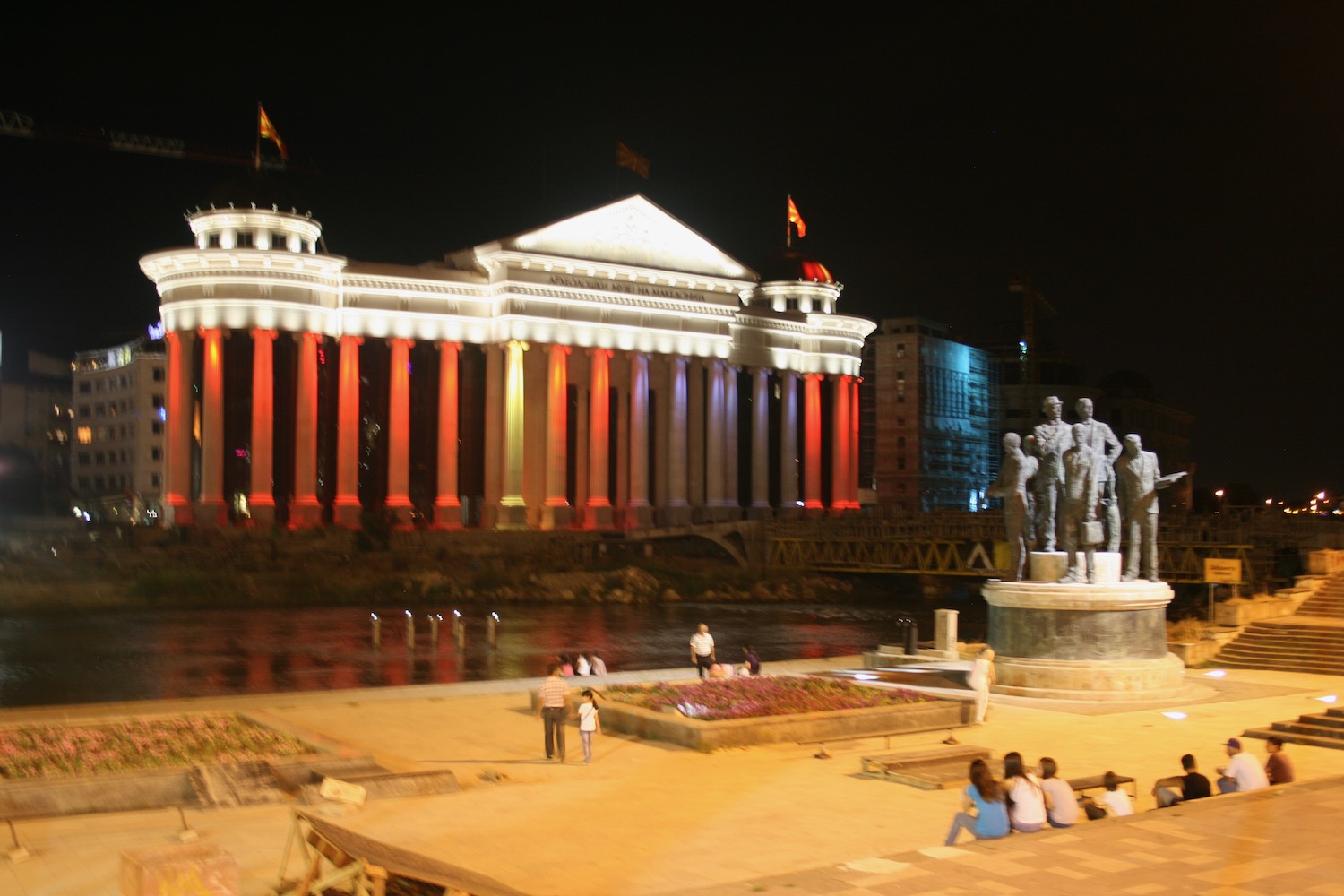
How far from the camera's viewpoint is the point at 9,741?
21125 millimetres

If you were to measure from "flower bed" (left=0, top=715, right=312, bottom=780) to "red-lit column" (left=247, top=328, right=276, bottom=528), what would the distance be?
58852mm

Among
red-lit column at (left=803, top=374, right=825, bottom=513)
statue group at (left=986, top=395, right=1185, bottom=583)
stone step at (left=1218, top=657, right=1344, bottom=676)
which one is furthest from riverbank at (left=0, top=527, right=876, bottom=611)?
statue group at (left=986, top=395, right=1185, bottom=583)

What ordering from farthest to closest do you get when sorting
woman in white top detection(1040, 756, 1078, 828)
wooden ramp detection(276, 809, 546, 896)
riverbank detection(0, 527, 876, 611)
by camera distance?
1. riverbank detection(0, 527, 876, 611)
2. woman in white top detection(1040, 756, 1078, 828)
3. wooden ramp detection(276, 809, 546, 896)

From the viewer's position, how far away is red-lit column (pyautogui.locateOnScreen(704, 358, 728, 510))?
97.0 m

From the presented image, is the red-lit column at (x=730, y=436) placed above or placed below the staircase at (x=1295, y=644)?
above

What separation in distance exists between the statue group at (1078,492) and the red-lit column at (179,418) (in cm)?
5805

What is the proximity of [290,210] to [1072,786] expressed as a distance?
72182 millimetres

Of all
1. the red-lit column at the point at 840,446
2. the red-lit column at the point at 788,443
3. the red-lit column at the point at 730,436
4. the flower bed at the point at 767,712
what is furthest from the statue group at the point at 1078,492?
the red-lit column at the point at 840,446

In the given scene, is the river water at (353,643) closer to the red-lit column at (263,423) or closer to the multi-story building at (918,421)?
the red-lit column at (263,423)

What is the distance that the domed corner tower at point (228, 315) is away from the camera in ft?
261

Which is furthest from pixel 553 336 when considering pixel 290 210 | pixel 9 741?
pixel 9 741

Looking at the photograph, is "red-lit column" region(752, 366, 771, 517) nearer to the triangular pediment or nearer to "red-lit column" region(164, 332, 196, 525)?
the triangular pediment

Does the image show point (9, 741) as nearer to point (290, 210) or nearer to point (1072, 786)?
point (1072, 786)

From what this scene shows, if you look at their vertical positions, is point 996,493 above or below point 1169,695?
above
